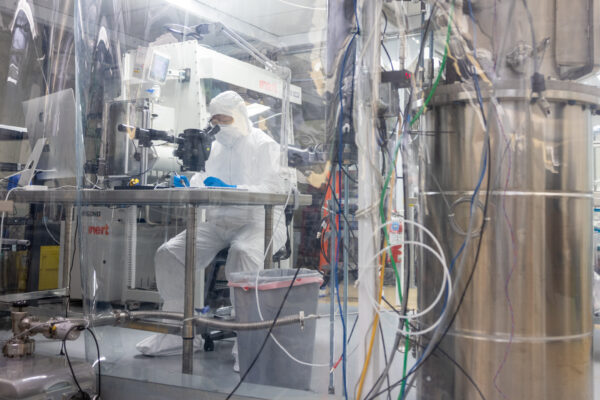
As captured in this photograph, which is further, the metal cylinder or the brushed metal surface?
the brushed metal surface

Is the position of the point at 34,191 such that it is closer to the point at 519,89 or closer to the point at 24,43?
the point at 24,43

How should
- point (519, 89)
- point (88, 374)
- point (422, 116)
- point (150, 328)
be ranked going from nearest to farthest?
point (519, 89) < point (422, 116) < point (88, 374) < point (150, 328)

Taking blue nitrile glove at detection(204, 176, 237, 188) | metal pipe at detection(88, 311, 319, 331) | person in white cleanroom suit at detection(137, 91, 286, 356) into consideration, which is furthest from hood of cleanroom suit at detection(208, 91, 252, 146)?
metal pipe at detection(88, 311, 319, 331)

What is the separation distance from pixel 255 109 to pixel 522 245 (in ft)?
3.16

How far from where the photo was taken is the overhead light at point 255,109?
1.73 m

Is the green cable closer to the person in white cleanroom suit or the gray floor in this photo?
the gray floor

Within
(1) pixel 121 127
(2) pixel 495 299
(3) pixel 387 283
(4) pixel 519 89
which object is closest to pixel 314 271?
(3) pixel 387 283

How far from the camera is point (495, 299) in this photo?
47.3 inches

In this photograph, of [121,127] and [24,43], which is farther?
[24,43]

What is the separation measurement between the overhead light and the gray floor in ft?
2.23

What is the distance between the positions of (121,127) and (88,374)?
2.71 feet

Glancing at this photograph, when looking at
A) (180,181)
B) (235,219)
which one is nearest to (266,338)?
(235,219)

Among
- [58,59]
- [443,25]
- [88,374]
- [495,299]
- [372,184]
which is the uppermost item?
[58,59]

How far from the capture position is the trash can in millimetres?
1448
